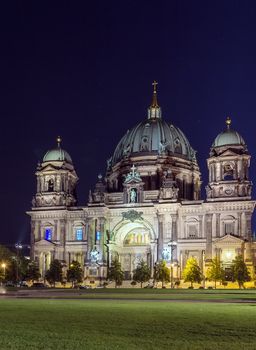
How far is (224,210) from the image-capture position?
117 m

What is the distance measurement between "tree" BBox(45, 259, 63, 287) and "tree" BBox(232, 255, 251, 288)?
32737 mm

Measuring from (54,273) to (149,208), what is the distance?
23189 mm

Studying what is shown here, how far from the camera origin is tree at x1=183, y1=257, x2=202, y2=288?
106m

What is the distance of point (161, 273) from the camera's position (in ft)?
354

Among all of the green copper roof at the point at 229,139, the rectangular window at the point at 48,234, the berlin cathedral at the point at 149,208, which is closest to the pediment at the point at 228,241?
the berlin cathedral at the point at 149,208

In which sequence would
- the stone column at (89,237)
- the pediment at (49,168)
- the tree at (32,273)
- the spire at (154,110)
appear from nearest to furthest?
the tree at (32,273)
the stone column at (89,237)
the pediment at (49,168)
the spire at (154,110)

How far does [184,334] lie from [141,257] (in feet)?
348

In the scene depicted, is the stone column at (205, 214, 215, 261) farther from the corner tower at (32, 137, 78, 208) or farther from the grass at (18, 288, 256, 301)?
the grass at (18, 288, 256, 301)

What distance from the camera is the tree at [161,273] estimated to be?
108m

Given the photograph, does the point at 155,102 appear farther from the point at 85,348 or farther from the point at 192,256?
the point at 85,348

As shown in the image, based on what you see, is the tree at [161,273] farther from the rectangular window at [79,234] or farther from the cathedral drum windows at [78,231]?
the cathedral drum windows at [78,231]

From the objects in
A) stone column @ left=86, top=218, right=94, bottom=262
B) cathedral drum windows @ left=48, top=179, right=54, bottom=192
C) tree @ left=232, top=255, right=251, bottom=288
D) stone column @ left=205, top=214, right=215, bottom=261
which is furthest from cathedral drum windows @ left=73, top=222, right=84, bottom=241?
tree @ left=232, top=255, right=251, bottom=288

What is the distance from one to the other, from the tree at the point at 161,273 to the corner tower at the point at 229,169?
17210 millimetres

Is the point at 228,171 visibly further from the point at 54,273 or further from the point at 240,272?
the point at 54,273
